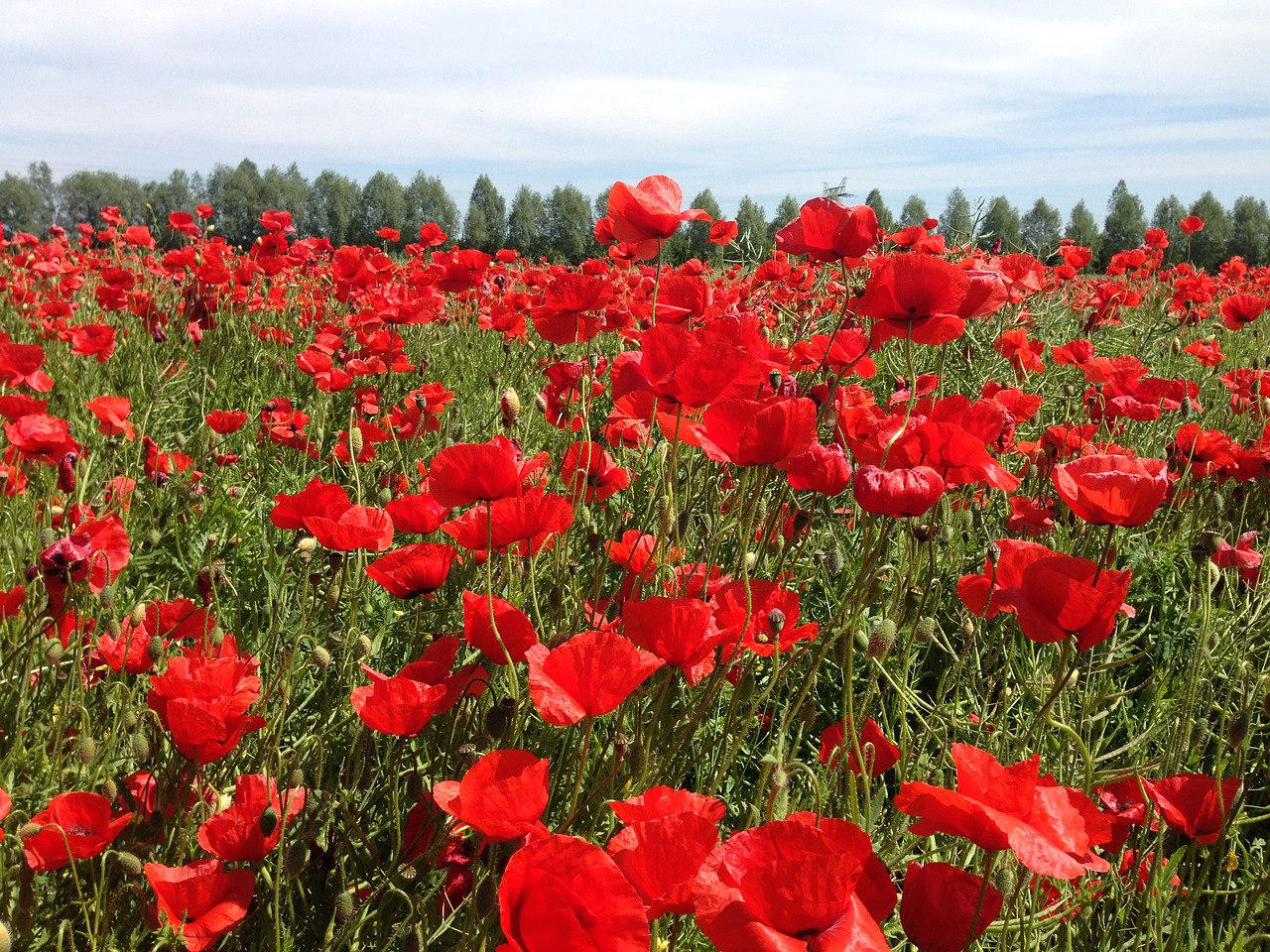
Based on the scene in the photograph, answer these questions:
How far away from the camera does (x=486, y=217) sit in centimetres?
3859

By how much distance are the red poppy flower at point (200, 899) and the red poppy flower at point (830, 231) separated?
141 centimetres

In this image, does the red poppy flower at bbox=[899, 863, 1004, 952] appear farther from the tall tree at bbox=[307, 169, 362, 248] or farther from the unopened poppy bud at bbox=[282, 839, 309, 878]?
the tall tree at bbox=[307, 169, 362, 248]

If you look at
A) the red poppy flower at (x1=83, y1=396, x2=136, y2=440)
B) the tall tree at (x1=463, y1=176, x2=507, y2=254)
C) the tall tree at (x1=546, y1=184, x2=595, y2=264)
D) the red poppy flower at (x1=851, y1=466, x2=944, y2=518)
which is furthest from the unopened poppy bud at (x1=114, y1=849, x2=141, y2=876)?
the tall tree at (x1=546, y1=184, x2=595, y2=264)

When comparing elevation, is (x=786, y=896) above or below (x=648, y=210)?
below

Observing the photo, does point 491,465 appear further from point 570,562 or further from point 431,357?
point 431,357

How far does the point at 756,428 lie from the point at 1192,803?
800 millimetres

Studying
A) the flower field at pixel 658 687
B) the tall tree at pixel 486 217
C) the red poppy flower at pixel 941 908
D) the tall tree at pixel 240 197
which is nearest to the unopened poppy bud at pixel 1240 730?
the flower field at pixel 658 687

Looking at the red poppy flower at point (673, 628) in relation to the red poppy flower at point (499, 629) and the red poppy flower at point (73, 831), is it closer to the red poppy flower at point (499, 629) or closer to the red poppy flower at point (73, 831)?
the red poppy flower at point (499, 629)

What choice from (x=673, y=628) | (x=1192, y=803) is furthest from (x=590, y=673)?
(x=1192, y=803)

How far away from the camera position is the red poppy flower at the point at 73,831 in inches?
46.2

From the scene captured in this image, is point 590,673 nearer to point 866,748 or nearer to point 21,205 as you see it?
point 866,748

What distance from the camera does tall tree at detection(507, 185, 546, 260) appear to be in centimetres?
3659

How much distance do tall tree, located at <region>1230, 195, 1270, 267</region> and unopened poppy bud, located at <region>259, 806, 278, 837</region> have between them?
1848 inches

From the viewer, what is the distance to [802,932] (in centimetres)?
78
